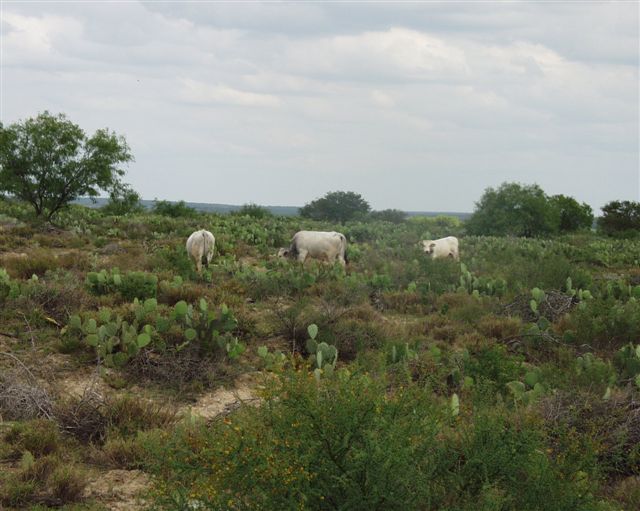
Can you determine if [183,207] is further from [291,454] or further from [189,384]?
[291,454]

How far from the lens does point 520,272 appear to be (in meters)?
15.4

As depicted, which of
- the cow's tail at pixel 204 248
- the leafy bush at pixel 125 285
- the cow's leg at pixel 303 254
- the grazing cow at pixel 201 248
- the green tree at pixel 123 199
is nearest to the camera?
the leafy bush at pixel 125 285

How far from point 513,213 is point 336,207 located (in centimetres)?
3644

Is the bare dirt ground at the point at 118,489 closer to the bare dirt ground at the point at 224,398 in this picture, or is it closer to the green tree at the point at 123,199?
the bare dirt ground at the point at 224,398

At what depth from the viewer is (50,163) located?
2500 centimetres

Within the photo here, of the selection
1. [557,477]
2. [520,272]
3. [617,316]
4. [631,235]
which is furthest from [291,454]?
[631,235]

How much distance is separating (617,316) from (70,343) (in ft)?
26.5

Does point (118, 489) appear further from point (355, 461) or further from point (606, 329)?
point (606, 329)

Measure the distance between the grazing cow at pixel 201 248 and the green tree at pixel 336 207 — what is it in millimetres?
60346

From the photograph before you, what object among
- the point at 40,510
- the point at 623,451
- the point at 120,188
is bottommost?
the point at 40,510

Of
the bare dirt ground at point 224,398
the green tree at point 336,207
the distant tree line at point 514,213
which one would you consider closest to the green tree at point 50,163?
the bare dirt ground at point 224,398

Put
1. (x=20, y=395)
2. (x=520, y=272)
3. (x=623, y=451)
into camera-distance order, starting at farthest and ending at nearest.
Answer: (x=520, y=272)
(x=20, y=395)
(x=623, y=451)

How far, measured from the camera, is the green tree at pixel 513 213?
46062mm

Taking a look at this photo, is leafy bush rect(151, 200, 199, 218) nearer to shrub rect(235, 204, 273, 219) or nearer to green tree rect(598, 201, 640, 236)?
shrub rect(235, 204, 273, 219)
